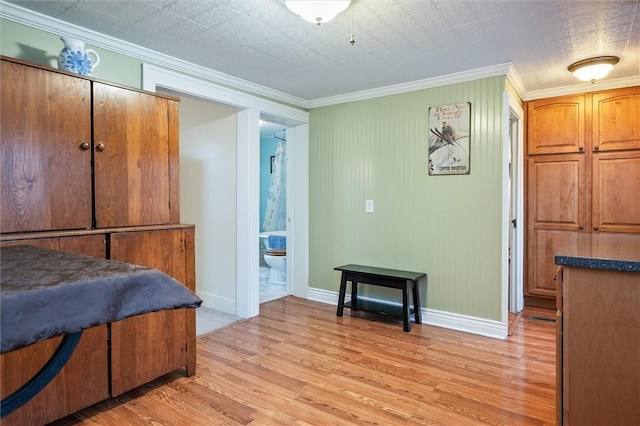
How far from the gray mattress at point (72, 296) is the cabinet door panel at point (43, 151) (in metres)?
1.02

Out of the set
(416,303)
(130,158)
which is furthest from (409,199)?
(130,158)

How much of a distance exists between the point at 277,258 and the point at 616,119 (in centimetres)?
401

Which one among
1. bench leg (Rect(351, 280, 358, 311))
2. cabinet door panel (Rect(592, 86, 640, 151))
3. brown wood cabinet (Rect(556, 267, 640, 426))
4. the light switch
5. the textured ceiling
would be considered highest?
the textured ceiling

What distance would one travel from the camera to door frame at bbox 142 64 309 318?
3.05 m

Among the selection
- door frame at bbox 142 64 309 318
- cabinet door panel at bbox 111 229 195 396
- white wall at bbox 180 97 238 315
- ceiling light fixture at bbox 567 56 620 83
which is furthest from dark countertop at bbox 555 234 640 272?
white wall at bbox 180 97 238 315

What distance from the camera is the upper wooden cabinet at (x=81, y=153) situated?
1799 millimetres

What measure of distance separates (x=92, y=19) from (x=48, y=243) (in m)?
1.42

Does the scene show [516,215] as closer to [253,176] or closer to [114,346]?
[253,176]

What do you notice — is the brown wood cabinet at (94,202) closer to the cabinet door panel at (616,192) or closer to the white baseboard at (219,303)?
the white baseboard at (219,303)

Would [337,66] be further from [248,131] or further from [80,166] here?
[80,166]

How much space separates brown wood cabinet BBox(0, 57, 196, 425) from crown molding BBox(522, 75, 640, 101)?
3.57 metres

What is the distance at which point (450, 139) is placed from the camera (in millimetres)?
3285

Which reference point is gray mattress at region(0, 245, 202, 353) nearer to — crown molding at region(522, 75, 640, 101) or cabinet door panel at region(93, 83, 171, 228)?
cabinet door panel at region(93, 83, 171, 228)

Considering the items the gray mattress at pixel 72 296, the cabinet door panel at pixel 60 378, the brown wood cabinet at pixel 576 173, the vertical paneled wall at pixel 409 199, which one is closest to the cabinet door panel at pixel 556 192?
the brown wood cabinet at pixel 576 173
